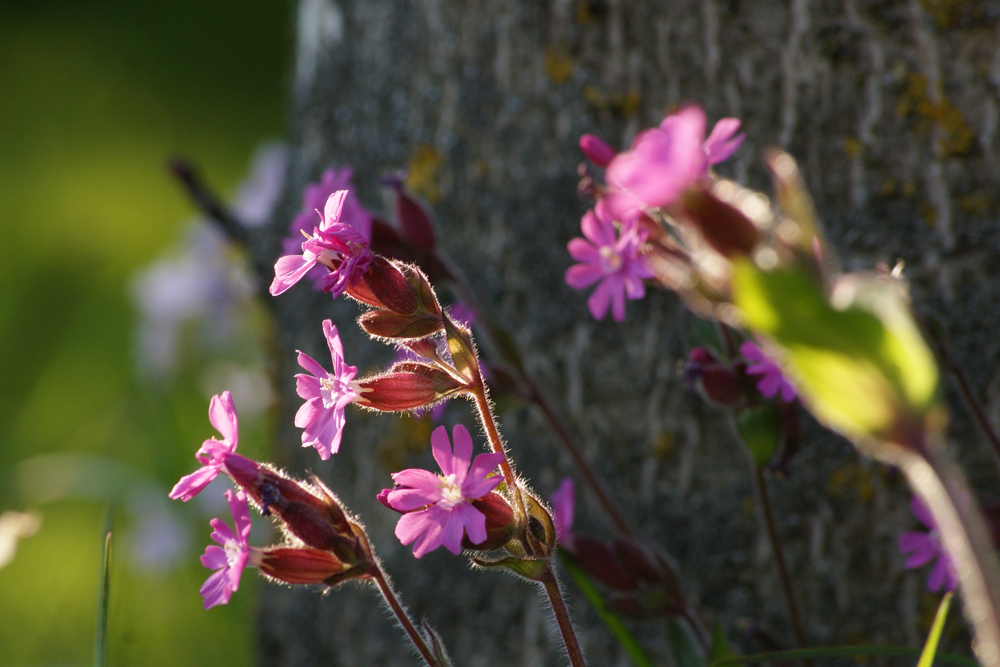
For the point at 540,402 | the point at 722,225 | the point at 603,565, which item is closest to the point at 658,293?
the point at 540,402

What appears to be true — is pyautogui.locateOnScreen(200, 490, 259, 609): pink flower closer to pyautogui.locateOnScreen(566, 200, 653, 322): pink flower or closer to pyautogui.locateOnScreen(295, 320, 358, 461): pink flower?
pyautogui.locateOnScreen(295, 320, 358, 461): pink flower

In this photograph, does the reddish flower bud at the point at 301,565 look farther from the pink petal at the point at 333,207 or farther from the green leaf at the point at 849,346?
the green leaf at the point at 849,346

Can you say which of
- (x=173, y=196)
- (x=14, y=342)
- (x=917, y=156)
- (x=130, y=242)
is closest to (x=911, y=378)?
(x=917, y=156)

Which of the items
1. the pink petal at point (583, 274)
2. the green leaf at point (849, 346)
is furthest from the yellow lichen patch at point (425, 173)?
the green leaf at point (849, 346)

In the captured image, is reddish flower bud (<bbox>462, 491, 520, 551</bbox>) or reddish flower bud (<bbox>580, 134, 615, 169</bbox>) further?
reddish flower bud (<bbox>580, 134, 615, 169</bbox>)

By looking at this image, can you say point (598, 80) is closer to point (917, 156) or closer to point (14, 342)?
point (917, 156)

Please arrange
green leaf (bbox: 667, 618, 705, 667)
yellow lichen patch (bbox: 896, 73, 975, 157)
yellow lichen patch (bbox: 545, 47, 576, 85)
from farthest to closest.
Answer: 1. yellow lichen patch (bbox: 545, 47, 576, 85)
2. yellow lichen patch (bbox: 896, 73, 975, 157)
3. green leaf (bbox: 667, 618, 705, 667)

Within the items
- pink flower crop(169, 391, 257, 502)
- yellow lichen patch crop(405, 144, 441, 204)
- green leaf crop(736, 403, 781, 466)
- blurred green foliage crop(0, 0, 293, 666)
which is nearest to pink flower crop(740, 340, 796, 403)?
green leaf crop(736, 403, 781, 466)
